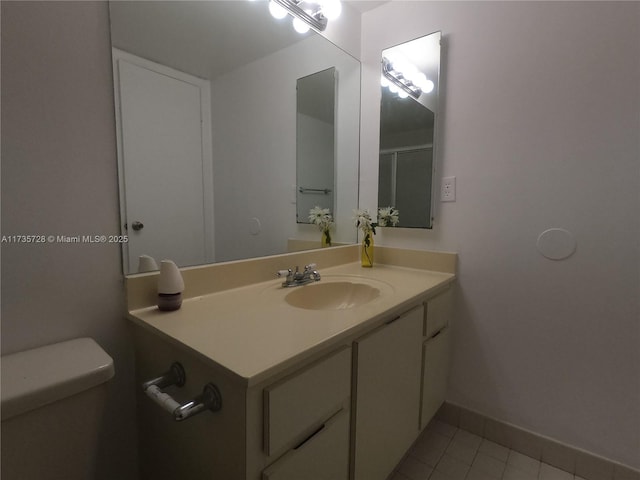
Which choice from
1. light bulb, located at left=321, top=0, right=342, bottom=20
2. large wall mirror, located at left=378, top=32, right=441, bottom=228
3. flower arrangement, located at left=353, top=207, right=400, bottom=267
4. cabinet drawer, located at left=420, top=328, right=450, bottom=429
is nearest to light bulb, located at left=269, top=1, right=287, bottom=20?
light bulb, located at left=321, top=0, right=342, bottom=20

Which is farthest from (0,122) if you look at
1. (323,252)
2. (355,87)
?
(355,87)

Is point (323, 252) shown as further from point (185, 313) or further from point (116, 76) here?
point (116, 76)

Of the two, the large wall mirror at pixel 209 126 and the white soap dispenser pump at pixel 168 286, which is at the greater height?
the large wall mirror at pixel 209 126

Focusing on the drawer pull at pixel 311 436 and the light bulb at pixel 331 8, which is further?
the light bulb at pixel 331 8

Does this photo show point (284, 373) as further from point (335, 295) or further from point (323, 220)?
point (323, 220)

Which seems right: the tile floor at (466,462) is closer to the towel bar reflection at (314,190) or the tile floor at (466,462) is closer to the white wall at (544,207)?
the white wall at (544,207)

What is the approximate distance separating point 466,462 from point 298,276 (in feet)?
3.71

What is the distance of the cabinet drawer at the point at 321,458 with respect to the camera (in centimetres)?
69

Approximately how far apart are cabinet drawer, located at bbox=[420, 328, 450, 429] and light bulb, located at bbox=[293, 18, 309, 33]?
1.59 meters

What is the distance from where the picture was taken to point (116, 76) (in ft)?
2.88

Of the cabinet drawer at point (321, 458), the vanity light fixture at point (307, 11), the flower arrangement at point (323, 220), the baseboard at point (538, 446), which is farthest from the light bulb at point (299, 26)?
the baseboard at point (538, 446)

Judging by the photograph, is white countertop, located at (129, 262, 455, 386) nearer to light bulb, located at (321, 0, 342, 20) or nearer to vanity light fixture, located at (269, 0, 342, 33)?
vanity light fixture, located at (269, 0, 342, 33)

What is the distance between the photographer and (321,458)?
79 cm

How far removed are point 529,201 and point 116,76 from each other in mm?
1593
